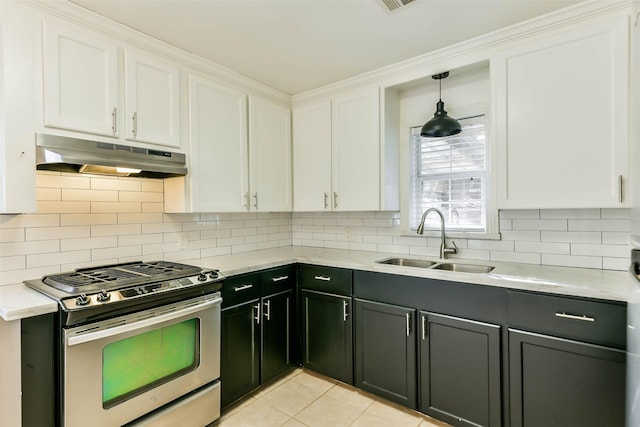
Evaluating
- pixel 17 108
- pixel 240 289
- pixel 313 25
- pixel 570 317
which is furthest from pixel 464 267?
pixel 17 108

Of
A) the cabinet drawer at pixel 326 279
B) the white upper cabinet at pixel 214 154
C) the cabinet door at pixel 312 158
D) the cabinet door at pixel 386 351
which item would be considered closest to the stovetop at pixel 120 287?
the white upper cabinet at pixel 214 154

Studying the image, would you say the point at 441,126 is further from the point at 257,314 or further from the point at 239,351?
the point at 239,351

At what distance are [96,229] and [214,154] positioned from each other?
3.02 ft

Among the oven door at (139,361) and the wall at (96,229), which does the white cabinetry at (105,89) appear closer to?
the wall at (96,229)

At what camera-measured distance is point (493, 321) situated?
1.83 metres

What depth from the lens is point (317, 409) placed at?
222 centimetres

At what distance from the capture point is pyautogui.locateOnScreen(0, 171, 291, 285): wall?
5.99 feet

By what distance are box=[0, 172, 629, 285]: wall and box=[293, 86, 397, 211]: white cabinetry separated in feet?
1.36

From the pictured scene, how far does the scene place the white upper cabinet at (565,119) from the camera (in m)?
1.74

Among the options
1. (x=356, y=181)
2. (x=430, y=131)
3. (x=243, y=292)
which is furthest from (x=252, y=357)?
(x=430, y=131)

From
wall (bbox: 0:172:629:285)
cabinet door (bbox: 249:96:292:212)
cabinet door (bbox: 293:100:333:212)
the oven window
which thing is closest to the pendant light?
wall (bbox: 0:172:629:285)

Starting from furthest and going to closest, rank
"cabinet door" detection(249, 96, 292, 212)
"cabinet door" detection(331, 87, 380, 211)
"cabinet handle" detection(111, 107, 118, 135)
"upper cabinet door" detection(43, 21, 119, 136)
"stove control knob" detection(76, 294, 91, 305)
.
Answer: "cabinet door" detection(249, 96, 292, 212), "cabinet door" detection(331, 87, 380, 211), "cabinet handle" detection(111, 107, 118, 135), "upper cabinet door" detection(43, 21, 119, 136), "stove control knob" detection(76, 294, 91, 305)

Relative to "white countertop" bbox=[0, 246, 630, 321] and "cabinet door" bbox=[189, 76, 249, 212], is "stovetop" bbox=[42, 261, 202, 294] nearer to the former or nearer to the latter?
"white countertop" bbox=[0, 246, 630, 321]

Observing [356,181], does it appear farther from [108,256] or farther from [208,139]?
[108,256]
